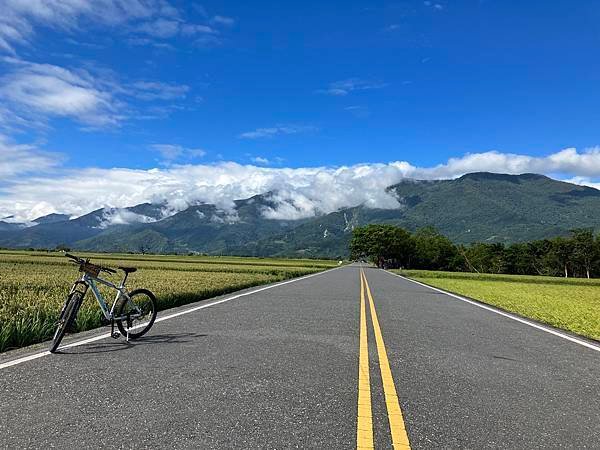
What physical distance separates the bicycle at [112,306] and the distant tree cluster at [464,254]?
393ft

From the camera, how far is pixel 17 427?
3.91 m

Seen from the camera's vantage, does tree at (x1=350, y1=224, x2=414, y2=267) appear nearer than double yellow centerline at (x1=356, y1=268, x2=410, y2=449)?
No

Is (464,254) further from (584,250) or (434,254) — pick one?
(584,250)

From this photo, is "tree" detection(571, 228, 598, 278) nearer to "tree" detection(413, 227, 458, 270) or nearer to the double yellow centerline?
"tree" detection(413, 227, 458, 270)

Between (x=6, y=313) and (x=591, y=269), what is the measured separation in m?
123

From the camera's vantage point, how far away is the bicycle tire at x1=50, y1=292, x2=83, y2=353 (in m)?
6.78

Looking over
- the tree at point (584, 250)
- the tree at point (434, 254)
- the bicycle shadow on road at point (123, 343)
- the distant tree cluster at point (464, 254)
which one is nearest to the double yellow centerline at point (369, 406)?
the bicycle shadow on road at point (123, 343)

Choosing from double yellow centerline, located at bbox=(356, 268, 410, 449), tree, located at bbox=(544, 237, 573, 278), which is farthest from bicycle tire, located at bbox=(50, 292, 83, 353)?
tree, located at bbox=(544, 237, 573, 278)

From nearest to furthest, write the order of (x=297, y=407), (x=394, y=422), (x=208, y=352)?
1. (x=394, y=422)
2. (x=297, y=407)
3. (x=208, y=352)

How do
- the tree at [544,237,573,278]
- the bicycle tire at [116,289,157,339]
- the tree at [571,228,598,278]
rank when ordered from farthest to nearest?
the tree at [544,237,573,278] < the tree at [571,228,598,278] < the bicycle tire at [116,289,157,339]

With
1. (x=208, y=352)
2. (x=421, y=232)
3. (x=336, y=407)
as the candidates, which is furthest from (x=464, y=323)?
(x=421, y=232)

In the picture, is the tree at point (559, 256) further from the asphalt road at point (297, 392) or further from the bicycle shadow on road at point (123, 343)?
the bicycle shadow on road at point (123, 343)

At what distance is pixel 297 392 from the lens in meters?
5.08

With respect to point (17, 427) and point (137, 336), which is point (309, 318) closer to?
point (137, 336)
